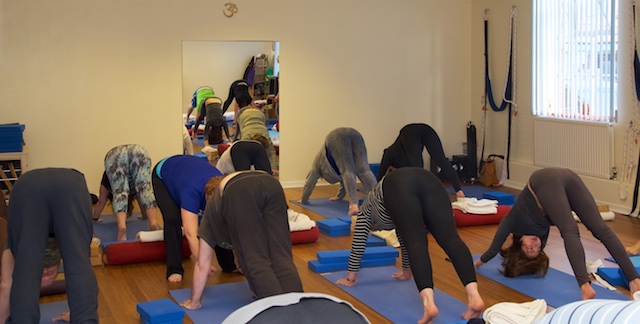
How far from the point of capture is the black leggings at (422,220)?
12.4 ft

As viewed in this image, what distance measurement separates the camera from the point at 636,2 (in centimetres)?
674

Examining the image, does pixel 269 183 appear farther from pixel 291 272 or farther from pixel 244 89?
pixel 244 89

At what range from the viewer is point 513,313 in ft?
11.8

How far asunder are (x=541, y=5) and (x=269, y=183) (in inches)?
206

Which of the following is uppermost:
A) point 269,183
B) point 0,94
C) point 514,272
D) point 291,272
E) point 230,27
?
point 230,27

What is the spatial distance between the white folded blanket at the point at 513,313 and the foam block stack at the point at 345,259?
158 cm

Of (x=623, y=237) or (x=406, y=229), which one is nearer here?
(x=406, y=229)

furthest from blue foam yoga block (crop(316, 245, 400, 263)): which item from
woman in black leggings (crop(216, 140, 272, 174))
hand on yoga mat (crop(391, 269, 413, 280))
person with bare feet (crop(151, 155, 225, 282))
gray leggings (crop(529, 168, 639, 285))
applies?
gray leggings (crop(529, 168, 639, 285))

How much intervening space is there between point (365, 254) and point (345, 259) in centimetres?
14

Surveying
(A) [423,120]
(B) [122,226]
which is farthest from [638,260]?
(A) [423,120]

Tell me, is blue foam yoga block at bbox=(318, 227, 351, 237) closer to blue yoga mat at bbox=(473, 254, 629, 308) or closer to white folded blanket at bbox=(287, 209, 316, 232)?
white folded blanket at bbox=(287, 209, 316, 232)

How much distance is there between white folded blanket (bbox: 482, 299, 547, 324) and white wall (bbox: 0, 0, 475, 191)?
204 inches

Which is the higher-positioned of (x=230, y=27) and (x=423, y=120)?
(x=230, y=27)

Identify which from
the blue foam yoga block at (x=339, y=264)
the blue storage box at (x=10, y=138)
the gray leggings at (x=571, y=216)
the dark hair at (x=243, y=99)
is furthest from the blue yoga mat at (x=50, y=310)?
the dark hair at (x=243, y=99)
